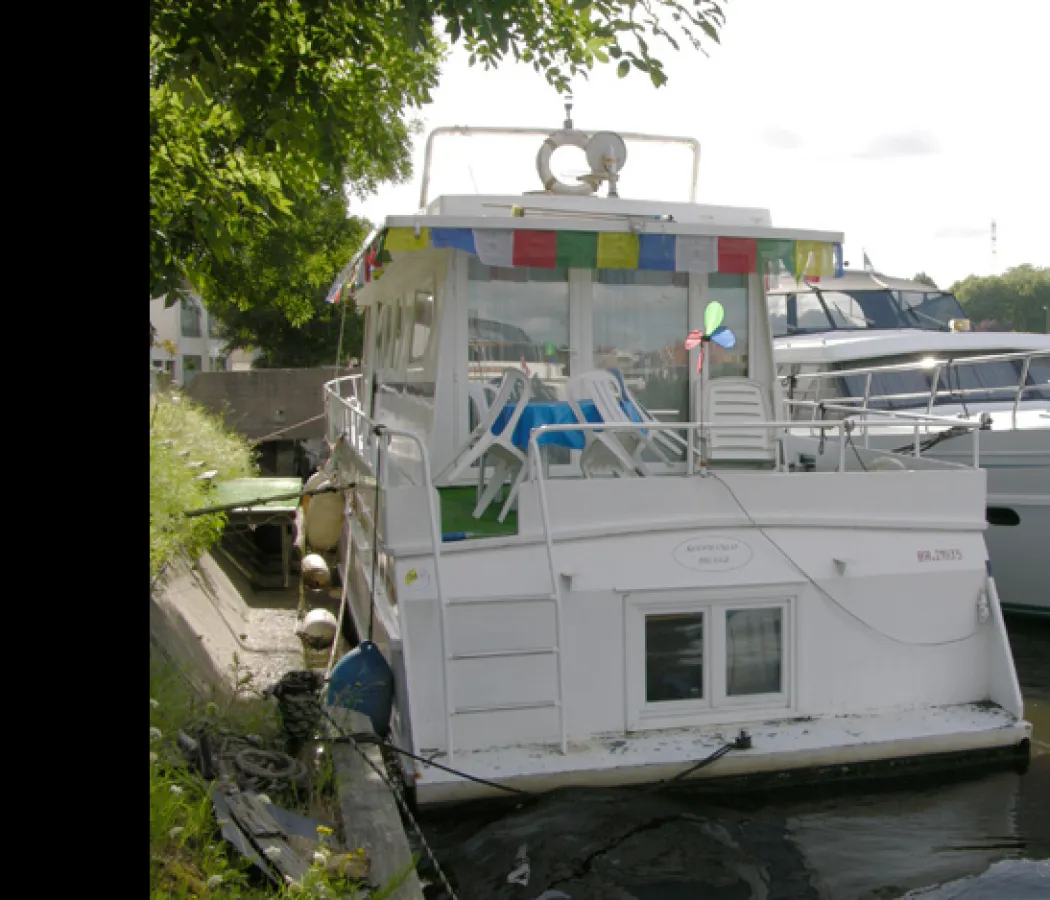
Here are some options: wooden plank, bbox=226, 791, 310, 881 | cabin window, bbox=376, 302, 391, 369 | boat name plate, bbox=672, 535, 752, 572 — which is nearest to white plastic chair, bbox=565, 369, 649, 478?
boat name plate, bbox=672, 535, 752, 572

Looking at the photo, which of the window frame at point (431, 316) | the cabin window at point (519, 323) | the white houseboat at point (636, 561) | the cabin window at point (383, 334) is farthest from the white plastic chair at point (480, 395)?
the cabin window at point (383, 334)

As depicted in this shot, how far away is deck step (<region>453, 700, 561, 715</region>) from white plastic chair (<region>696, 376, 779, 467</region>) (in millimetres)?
2283

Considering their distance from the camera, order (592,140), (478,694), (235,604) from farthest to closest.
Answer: (235,604) < (592,140) < (478,694)

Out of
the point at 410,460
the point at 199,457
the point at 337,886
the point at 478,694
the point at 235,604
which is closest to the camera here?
the point at 337,886

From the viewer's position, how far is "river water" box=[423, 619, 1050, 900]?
5.43m

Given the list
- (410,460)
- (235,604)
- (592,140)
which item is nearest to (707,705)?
(410,460)

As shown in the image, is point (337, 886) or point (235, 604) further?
point (235, 604)

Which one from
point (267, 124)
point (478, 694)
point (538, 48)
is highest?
point (538, 48)

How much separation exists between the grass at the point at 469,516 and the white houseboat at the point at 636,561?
0.11 feet

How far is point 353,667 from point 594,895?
1.98m

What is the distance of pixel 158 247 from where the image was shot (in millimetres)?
5445

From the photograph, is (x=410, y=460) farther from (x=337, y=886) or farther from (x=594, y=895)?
(x=337, y=886)

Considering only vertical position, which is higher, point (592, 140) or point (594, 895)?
point (592, 140)

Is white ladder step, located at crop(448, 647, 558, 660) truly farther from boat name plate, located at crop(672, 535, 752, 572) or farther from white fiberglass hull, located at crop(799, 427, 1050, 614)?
white fiberglass hull, located at crop(799, 427, 1050, 614)
